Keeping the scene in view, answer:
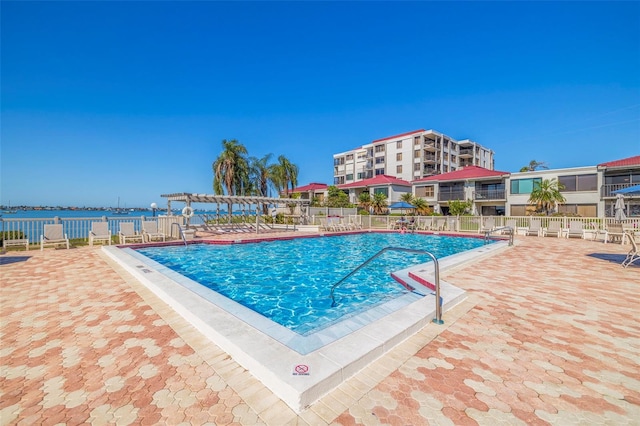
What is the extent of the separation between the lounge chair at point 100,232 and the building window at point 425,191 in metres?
30.6

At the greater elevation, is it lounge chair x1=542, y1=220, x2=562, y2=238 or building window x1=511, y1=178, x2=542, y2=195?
building window x1=511, y1=178, x2=542, y2=195

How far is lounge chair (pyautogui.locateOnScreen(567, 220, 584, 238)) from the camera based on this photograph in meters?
14.2

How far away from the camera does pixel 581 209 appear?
23.4 meters

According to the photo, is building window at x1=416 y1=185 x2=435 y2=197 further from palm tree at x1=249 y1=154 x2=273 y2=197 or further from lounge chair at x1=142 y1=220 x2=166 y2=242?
lounge chair at x1=142 y1=220 x2=166 y2=242

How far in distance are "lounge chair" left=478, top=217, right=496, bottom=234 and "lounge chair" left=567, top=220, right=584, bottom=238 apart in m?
3.46

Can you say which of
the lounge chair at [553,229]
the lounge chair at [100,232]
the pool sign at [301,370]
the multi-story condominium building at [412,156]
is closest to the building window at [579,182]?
the lounge chair at [553,229]

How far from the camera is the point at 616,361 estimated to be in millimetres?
2529

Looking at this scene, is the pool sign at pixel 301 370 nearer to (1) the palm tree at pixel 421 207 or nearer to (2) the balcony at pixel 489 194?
(1) the palm tree at pixel 421 207

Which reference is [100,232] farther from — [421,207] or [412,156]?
[412,156]

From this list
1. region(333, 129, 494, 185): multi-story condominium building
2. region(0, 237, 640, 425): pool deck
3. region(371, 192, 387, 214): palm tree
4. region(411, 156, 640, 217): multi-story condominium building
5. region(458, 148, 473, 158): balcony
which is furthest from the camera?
region(458, 148, 473, 158): balcony

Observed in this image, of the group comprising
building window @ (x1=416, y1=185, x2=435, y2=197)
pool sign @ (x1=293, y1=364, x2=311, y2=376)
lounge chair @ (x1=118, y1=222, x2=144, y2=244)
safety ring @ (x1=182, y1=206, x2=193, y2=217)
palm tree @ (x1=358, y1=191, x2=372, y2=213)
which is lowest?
pool sign @ (x1=293, y1=364, x2=311, y2=376)

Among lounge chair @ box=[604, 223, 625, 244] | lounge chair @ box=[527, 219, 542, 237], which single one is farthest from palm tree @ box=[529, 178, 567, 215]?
lounge chair @ box=[604, 223, 625, 244]

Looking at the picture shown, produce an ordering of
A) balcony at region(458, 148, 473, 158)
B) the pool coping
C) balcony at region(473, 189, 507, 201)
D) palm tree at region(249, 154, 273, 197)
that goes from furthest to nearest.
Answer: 1. balcony at region(458, 148, 473, 158)
2. palm tree at region(249, 154, 273, 197)
3. balcony at region(473, 189, 507, 201)
4. the pool coping

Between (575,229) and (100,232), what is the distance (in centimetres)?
2301
